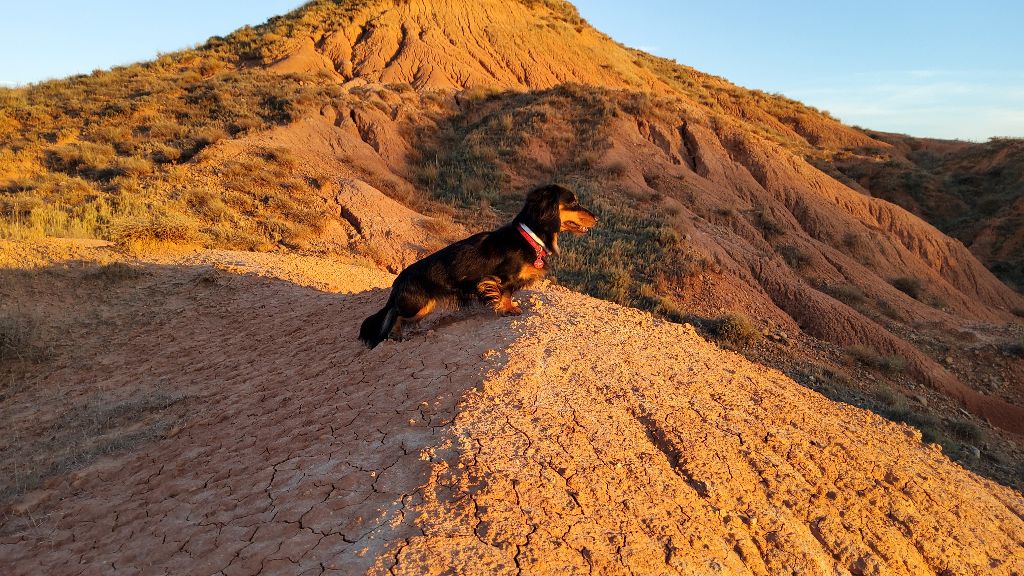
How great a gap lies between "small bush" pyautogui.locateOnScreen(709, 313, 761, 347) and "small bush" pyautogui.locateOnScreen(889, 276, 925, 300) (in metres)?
9.05

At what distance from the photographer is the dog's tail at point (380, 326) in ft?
15.4

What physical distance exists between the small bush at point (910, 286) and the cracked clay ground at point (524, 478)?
13.8 m

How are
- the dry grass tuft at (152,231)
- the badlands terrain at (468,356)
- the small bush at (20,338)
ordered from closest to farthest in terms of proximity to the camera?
1. the badlands terrain at (468,356)
2. the small bush at (20,338)
3. the dry grass tuft at (152,231)

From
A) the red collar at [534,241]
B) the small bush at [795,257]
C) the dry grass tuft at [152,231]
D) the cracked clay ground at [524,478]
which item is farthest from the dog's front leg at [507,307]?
the small bush at [795,257]

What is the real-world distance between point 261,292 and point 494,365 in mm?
5650

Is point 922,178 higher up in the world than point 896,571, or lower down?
higher up

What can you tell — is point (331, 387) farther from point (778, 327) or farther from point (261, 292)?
point (778, 327)

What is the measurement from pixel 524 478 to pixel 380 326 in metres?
2.57

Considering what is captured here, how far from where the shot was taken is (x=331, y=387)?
428 cm

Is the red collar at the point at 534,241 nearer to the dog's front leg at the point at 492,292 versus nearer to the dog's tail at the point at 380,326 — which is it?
the dog's front leg at the point at 492,292

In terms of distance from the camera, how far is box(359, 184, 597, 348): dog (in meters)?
4.68

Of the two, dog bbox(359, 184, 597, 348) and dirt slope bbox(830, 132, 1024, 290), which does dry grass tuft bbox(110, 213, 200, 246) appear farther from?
dirt slope bbox(830, 132, 1024, 290)

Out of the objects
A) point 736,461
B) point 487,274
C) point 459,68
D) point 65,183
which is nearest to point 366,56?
point 459,68

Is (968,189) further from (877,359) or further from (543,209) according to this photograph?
(543,209)
